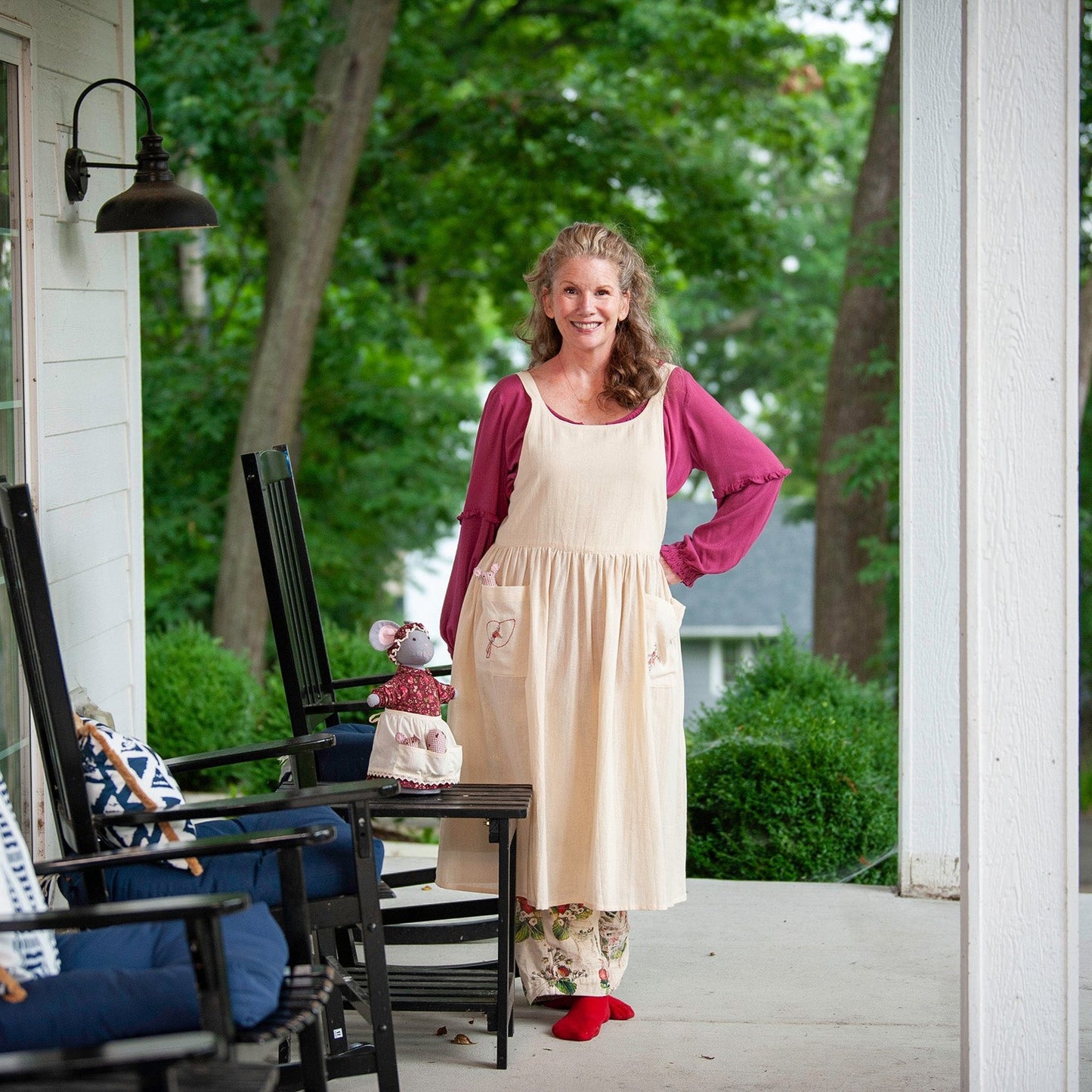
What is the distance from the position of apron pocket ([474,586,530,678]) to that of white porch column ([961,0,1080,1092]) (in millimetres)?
1048

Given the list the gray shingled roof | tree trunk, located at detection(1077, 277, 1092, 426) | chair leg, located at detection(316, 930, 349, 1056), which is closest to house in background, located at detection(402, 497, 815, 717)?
the gray shingled roof

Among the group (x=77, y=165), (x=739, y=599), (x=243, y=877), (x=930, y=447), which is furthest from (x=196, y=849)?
(x=739, y=599)

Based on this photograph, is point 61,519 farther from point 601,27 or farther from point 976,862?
point 601,27

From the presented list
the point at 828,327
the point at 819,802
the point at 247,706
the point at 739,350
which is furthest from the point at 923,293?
the point at 739,350

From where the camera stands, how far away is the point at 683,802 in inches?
126

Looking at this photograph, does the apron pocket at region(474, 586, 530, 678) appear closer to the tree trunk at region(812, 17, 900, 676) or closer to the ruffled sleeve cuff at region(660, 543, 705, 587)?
the ruffled sleeve cuff at region(660, 543, 705, 587)

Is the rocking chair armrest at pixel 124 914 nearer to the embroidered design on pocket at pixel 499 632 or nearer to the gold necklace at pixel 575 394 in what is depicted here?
the embroidered design on pocket at pixel 499 632

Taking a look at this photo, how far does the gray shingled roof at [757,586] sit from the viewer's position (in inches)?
719

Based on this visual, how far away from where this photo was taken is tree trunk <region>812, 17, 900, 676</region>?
27.7ft

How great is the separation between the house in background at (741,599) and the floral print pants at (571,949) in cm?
1493

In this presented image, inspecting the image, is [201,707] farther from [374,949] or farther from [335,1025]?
[374,949]

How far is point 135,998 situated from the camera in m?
2.05

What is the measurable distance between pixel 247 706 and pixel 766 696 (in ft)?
7.31

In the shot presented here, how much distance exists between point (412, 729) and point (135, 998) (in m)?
1.00
